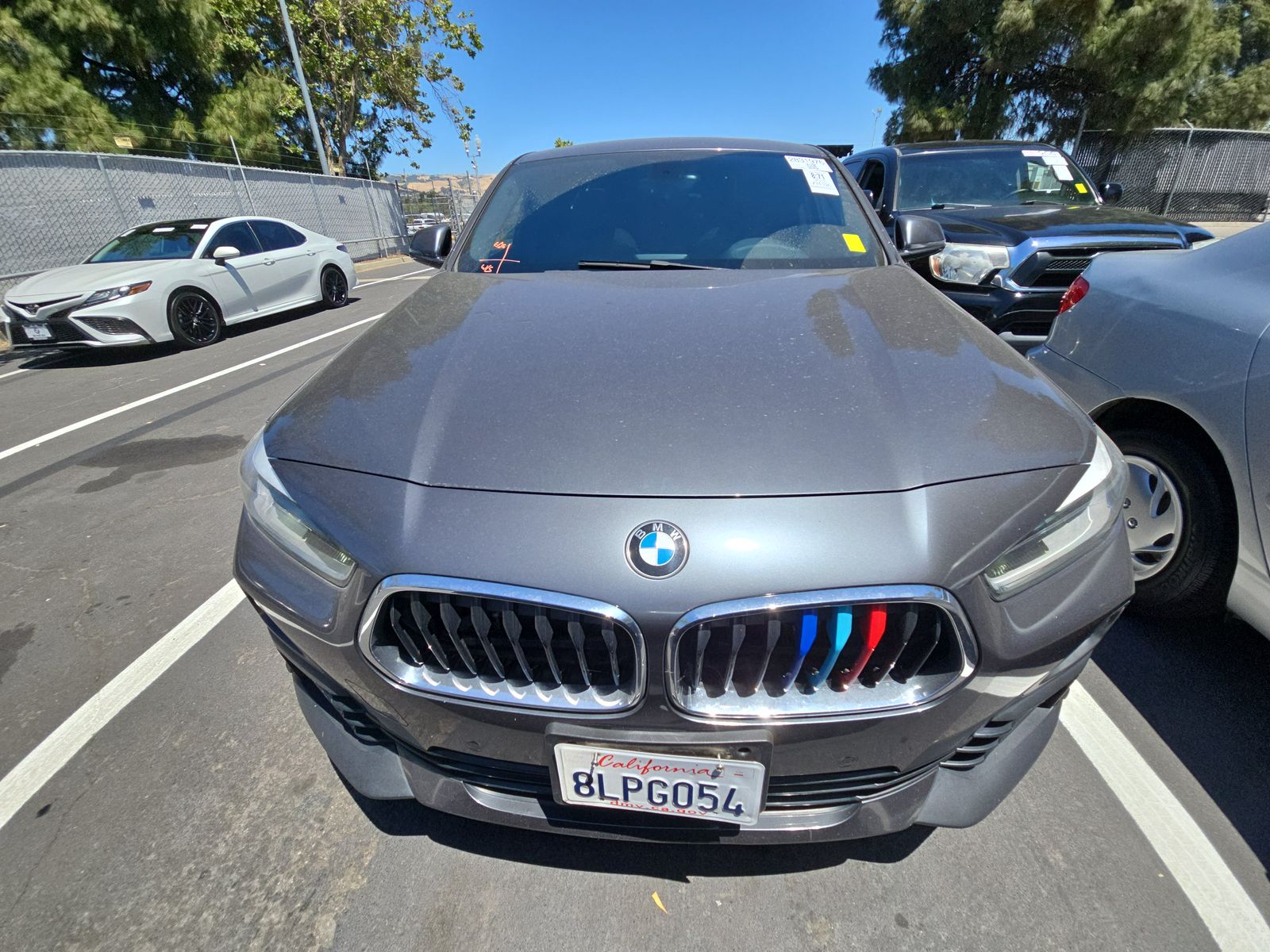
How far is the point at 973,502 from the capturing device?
3.80 ft

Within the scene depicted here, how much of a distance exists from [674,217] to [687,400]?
1375 mm

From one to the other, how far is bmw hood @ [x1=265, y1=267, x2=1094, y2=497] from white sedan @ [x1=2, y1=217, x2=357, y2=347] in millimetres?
6757

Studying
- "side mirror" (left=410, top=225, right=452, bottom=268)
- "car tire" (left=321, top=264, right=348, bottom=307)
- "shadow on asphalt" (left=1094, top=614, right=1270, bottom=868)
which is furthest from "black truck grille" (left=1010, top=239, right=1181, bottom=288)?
"car tire" (left=321, top=264, right=348, bottom=307)

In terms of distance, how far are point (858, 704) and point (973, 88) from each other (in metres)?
28.9

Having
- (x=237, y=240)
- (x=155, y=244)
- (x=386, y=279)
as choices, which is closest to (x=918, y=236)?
(x=237, y=240)

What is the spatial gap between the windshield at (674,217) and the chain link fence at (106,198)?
11259mm

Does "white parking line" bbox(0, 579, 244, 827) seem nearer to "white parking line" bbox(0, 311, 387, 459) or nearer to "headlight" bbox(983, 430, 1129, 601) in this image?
"headlight" bbox(983, 430, 1129, 601)

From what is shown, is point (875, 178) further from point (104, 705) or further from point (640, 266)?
point (104, 705)

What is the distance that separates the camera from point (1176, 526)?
2.14 m

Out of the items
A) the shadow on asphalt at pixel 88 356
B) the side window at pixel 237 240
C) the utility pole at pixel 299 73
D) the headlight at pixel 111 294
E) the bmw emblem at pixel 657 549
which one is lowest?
the shadow on asphalt at pixel 88 356

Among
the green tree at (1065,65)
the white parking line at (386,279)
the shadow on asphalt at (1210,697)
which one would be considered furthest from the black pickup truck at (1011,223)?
the green tree at (1065,65)

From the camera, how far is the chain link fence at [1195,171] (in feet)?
62.8

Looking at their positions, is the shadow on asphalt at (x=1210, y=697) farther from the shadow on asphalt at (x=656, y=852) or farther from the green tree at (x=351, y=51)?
the green tree at (x=351, y=51)

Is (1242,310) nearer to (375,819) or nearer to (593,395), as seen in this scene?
(593,395)
